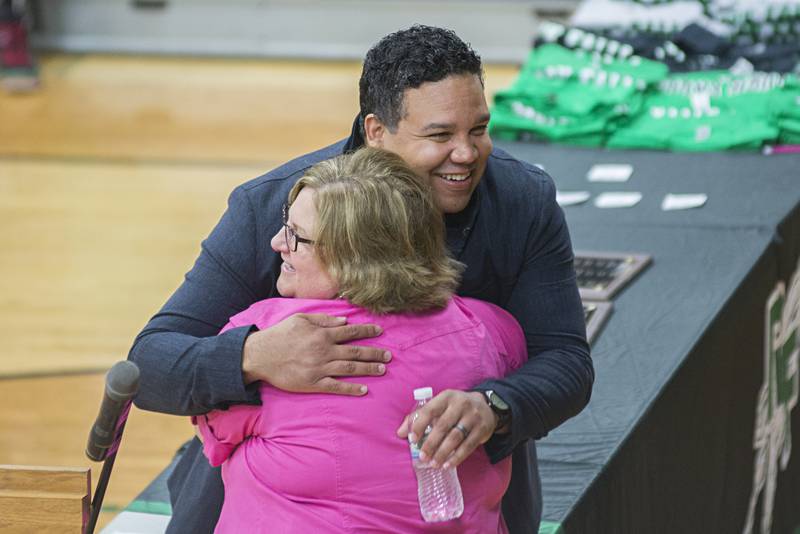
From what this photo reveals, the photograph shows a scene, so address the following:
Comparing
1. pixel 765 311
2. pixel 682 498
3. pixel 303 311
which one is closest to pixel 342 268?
pixel 303 311

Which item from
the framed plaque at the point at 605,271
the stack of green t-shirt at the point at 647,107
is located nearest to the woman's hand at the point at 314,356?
the framed plaque at the point at 605,271

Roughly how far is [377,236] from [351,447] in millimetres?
250

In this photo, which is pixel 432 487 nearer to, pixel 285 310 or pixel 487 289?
pixel 285 310

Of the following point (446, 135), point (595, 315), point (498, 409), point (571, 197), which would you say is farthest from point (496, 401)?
point (571, 197)

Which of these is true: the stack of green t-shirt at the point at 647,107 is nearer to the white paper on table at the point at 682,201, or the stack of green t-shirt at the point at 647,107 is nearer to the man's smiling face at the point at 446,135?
the white paper on table at the point at 682,201

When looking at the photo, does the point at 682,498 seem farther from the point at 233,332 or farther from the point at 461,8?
the point at 461,8

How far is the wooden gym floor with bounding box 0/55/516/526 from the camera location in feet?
13.8

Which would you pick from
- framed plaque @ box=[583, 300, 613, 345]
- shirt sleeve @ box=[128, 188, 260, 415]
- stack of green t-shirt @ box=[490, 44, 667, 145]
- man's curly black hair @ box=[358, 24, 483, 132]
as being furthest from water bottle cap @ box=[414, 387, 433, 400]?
stack of green t-shirt @ box=[490, 44, 667, 145]

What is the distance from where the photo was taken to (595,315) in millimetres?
2936

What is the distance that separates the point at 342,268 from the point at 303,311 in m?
0.08

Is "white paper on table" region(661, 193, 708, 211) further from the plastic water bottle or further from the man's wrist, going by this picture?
the plastic water bottle

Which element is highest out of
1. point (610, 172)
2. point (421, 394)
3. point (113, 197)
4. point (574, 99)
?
point (421, 394)

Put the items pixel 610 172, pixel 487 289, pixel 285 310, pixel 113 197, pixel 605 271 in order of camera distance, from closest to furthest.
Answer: pixel 285 310 → pixel 487 289 → pixel 605 271 → pixel 610 172 → pixel 113 197

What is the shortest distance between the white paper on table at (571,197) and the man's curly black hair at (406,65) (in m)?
1.87
